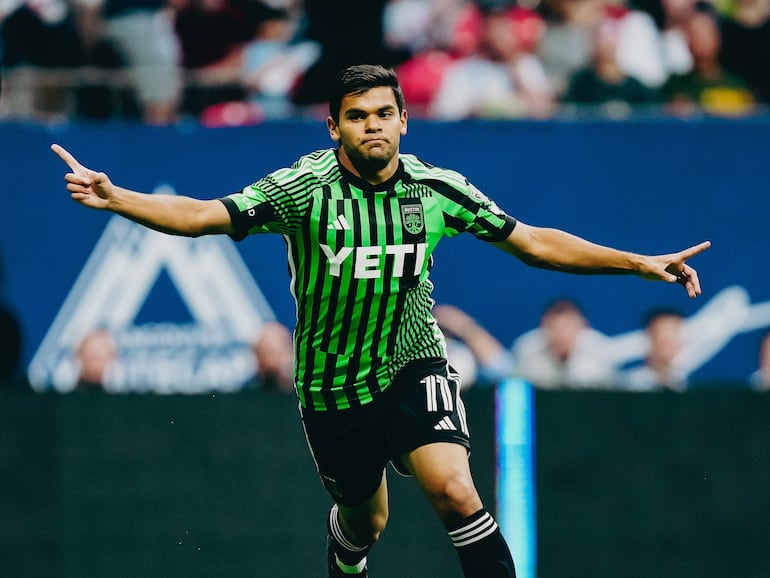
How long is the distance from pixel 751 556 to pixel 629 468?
78 centimetres

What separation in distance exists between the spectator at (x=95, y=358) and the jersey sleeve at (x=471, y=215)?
3959 millimetres

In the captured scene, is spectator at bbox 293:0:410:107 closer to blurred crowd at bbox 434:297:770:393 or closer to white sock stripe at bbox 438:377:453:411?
blurred crowd at bbox 434:297:770:393

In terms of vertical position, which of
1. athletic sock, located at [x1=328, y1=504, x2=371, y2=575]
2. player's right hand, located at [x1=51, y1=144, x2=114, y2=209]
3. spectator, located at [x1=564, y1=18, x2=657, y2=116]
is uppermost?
spectator, located at [x1=564, y1=18, x2=657, y2=116]

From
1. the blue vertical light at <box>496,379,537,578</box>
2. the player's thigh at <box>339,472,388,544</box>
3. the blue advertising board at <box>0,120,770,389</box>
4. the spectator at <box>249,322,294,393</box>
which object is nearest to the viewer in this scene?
the player's thigh at <box>339,472,388,544</box>

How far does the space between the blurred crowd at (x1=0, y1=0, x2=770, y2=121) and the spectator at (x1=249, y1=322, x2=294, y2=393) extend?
1547 mm

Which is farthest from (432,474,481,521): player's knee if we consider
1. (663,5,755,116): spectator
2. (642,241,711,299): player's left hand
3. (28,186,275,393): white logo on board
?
(663,5,755,116): spectator

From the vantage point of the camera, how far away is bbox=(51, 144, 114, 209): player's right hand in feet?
20.2

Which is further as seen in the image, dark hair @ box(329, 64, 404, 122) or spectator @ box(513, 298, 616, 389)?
spectator @ box(513, 298, 616, 389)

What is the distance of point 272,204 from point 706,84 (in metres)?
5.61

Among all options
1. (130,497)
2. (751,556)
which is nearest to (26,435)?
(130,497)

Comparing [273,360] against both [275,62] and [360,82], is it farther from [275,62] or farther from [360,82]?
[360,82]

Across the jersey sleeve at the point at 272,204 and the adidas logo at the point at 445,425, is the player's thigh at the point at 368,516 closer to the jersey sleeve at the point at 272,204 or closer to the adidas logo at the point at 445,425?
the adidas logo at the point at 445,425

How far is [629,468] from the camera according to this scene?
8523mm

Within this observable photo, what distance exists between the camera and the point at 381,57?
1137 cm
